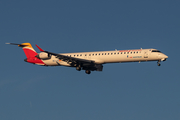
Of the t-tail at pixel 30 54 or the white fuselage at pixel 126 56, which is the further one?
the t-tail at pixel 30 54

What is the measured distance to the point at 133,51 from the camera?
188ft

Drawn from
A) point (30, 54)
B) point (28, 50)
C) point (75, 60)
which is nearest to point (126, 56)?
point (75, 60)

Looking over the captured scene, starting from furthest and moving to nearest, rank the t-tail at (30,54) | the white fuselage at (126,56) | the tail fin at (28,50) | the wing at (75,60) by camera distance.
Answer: the tail fin at (28,50) < the t-tail at (30,54) < the wing at (75,60) < the white fuselage at (126,56)

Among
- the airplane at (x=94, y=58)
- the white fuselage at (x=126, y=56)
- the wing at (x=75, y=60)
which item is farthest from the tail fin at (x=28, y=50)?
the white fuselage at (x=126, y=56)

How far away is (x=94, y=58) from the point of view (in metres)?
59.0

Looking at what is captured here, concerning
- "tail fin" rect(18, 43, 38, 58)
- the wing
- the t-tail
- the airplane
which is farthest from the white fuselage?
"tail fin" rect(18, 43, 38, 58)

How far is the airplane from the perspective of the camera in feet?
187

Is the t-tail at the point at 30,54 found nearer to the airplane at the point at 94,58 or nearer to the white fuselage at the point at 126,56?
the airplane at the point at 94,58

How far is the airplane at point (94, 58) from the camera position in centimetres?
5688

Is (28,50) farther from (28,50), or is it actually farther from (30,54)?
(30,54)

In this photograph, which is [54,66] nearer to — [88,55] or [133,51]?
[88,55]

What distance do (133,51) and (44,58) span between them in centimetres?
1835

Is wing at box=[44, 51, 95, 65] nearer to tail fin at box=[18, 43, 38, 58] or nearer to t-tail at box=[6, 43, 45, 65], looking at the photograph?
t-tail at box=[6, 43, 45, 65]

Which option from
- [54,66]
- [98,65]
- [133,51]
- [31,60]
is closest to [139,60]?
[133,51]
